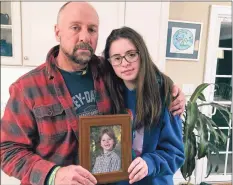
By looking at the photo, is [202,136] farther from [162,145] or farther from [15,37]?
[15,37]

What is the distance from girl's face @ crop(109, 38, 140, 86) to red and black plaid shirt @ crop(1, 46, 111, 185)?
203 mm

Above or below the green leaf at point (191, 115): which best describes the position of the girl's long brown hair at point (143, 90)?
above

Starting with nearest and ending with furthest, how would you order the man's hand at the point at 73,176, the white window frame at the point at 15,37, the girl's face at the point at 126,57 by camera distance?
the man's hand at the point at 73,176
the girl's face at the point at 126,57
the white window frame at the point at 15,37

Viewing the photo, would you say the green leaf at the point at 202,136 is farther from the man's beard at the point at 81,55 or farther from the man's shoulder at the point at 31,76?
the man's shoulder at the point at 31,76

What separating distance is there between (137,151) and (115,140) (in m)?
0.16

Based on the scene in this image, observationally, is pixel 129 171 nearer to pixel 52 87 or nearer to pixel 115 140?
pixel 115 140

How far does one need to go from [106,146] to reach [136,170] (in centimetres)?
13

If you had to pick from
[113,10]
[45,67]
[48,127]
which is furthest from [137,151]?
[113,10]

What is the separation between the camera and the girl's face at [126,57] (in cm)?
74

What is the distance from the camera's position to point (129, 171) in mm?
669

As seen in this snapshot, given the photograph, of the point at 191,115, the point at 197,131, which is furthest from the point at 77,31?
the point at 197,131

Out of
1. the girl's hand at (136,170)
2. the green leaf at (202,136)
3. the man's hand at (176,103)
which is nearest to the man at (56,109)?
the girl's hand at (136,170)

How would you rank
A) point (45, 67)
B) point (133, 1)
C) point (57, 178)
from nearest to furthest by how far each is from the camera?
1. point (57, 178)
2. point (45, 67)
3. point (133, 1)

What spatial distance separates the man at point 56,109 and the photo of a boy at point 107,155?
0.13ft
